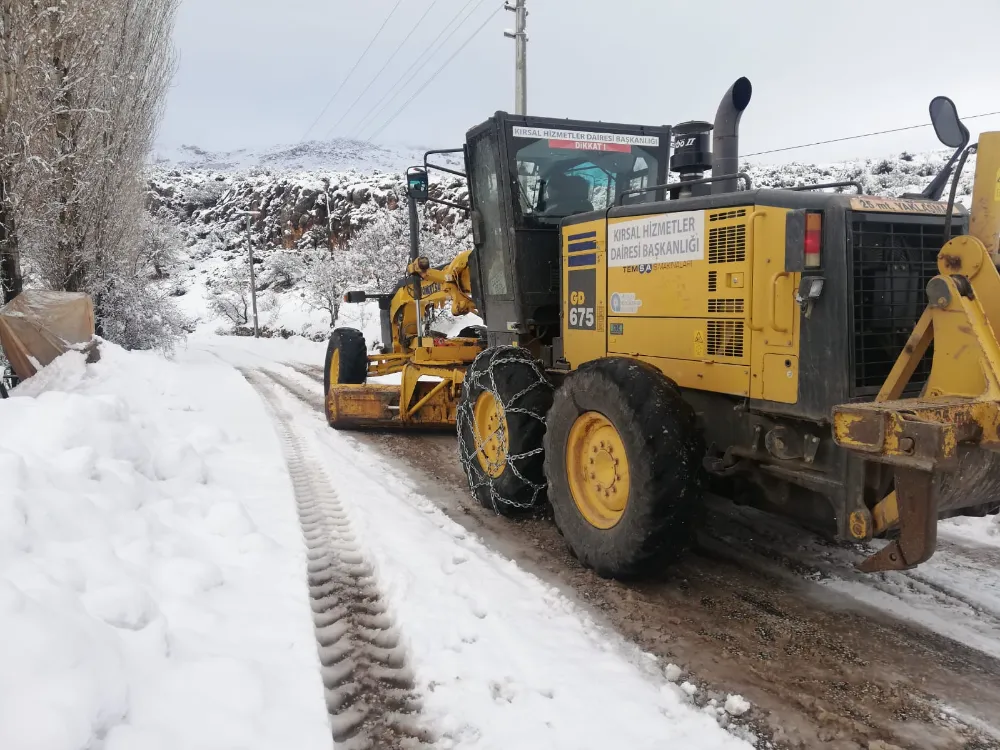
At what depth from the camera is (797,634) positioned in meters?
3.22

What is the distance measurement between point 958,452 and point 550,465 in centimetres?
221

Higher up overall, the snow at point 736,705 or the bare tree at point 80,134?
the bare tree at point 80,134

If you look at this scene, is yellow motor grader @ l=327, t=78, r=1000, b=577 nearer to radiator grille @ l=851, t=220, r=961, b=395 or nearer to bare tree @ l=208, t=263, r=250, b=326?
radiator grille @ l=851, t=220, r=961, b=395

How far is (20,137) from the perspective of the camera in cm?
916

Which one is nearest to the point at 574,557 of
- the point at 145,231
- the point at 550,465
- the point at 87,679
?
the point at 550,465

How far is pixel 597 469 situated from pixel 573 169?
276 centimetres

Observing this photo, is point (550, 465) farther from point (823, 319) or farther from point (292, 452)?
point (292, 452)

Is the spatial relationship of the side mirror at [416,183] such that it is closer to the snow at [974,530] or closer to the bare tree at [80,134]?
the snow at [974,530]

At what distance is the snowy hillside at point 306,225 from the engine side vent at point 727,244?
55.4ft

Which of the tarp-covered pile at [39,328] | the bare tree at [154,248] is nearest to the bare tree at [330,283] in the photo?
the bare tree at [154,248]

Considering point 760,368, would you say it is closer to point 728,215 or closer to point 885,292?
point 885,292

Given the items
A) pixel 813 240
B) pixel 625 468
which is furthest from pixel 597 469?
pixel 813 240

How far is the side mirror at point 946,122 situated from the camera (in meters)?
3.19

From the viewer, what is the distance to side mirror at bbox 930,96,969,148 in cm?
319
